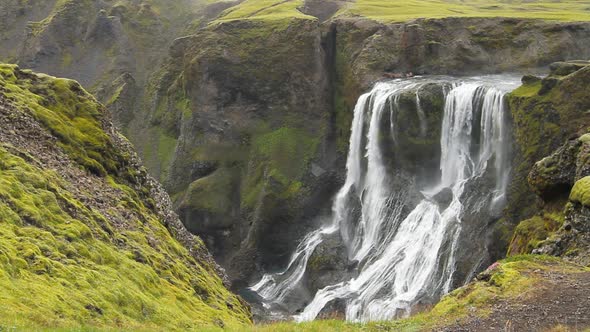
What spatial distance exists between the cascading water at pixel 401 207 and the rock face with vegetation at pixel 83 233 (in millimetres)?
16433

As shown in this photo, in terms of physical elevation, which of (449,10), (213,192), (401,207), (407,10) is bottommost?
(213,192)

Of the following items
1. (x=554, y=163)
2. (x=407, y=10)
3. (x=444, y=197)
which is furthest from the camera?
(x=407, y=10)

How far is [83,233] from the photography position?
896 inches

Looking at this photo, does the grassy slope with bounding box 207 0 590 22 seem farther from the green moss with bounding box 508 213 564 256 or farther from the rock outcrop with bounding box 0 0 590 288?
the green moss with bounding box 508 213 564 256

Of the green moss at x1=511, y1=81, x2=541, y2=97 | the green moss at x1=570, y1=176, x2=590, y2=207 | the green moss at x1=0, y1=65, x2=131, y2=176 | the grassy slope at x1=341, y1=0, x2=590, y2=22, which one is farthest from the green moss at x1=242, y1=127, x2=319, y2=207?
Answer: the green moss at x1=570, y1=176, x2=590, y2=207

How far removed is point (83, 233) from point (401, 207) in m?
37.9

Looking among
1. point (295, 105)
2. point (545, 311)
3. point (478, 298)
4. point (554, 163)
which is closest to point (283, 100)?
point (295, 105)

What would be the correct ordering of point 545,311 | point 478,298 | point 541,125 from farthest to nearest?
point 541,125 → point 478,298 → point 545,311

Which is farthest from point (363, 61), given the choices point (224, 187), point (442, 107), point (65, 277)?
point (65, 277)

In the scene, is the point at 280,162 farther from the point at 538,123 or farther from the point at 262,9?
the point at 262,9

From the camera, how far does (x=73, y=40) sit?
120 meters

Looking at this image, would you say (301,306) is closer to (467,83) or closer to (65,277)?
(467,83)

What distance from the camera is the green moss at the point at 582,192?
1018 inches

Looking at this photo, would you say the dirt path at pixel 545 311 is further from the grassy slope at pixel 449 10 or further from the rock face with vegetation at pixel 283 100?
the grassy slope at pixel 449 10
